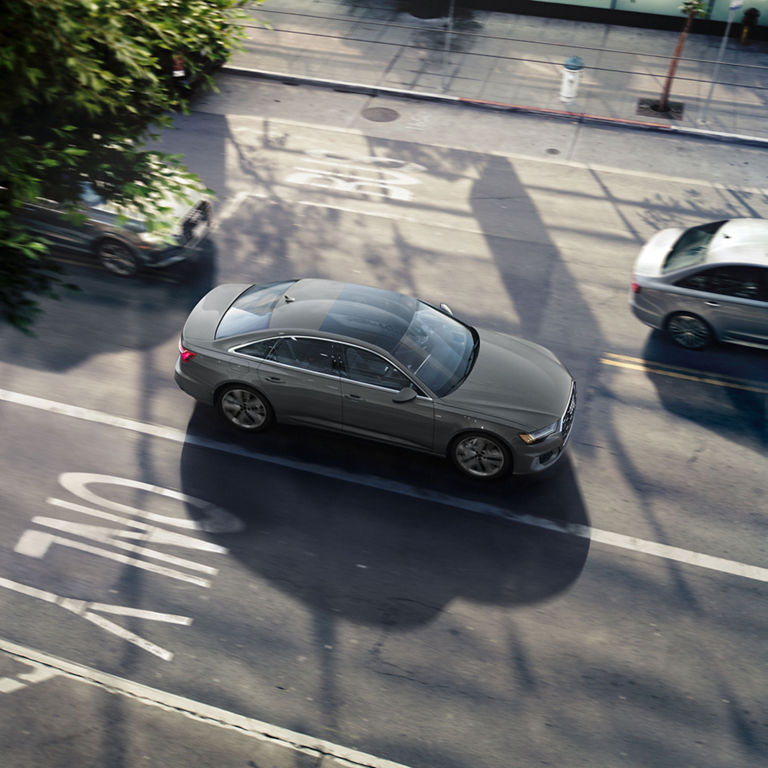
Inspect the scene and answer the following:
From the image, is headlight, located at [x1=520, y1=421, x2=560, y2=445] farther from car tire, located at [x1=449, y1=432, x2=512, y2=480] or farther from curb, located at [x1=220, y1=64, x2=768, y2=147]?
curb, located at [x1=220, y1=64, x2=768, y2=147]

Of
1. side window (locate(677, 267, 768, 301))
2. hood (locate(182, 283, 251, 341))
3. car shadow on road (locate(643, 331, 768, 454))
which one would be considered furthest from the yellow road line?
hood (locate(182, 283, 251, 341))

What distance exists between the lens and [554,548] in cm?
927

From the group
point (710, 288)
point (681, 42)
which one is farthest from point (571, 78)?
point (710, 288)

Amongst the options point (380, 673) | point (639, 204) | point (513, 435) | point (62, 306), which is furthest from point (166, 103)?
point (639, 204)

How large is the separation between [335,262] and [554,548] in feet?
22.7

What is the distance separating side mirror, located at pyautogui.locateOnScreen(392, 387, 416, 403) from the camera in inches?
376

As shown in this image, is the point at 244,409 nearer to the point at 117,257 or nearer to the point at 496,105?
the point at 117,257

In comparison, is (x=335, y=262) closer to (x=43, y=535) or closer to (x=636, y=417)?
(x=636, y=417)

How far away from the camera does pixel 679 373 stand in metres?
11.9

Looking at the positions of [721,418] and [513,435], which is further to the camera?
[721,418]

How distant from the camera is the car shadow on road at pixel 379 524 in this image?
881cm

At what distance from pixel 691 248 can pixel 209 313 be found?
738 centimetres

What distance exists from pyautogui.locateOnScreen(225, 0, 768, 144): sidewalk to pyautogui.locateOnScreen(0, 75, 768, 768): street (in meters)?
6.94

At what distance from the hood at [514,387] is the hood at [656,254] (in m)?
2.91
